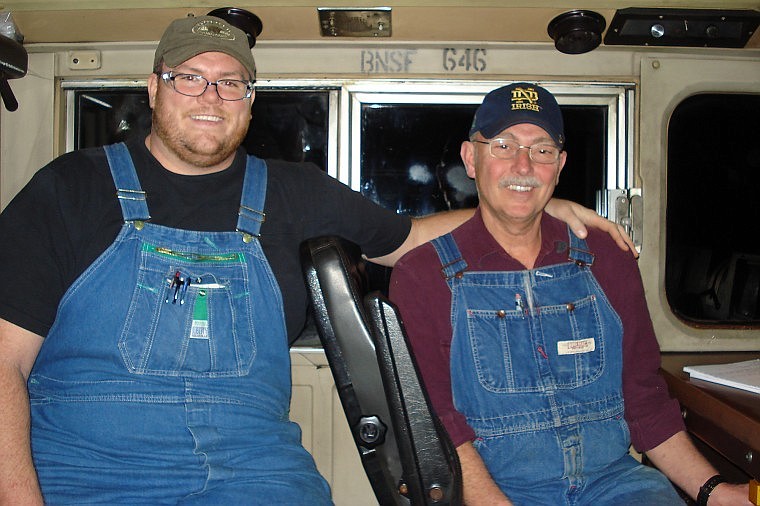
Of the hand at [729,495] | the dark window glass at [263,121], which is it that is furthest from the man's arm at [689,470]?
the dark window glass at [263,121]

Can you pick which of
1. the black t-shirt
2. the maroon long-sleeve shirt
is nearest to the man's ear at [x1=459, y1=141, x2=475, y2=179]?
the maroon long-sleeve shirt

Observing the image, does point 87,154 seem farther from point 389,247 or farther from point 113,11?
point 389,247

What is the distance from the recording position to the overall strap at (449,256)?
72.4 inches

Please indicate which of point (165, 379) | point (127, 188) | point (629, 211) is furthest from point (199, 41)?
point (629, 211)

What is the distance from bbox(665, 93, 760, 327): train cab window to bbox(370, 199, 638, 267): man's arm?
54 centimetres

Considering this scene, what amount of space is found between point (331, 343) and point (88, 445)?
686 mm

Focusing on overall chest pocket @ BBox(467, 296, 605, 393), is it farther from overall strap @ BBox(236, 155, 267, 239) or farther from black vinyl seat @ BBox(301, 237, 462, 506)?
overall strap @ BBox(236, 155, 267, 239)

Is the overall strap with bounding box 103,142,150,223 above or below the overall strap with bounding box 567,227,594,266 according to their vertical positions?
above

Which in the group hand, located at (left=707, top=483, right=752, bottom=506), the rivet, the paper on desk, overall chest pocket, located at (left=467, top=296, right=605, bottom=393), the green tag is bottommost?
hand, located at (left=707, top=483, right=752, bottom=506)

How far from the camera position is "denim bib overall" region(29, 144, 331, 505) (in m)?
1.53

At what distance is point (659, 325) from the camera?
2.41 meters

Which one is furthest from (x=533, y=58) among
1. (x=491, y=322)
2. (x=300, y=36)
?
(x=491, y=322)

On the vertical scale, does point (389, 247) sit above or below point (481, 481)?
above

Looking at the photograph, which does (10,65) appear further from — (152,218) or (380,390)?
(380,390)
